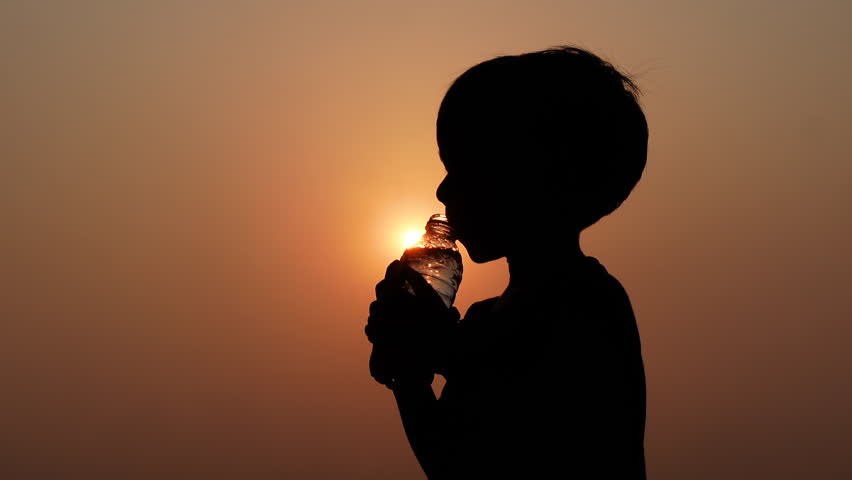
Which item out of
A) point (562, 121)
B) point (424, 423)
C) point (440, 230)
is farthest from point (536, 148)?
point (440, 230)

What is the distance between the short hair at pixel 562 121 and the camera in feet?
3.29

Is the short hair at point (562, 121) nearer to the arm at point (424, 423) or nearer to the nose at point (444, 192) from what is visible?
the nose at point (444, 192)

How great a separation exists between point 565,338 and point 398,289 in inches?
10.1

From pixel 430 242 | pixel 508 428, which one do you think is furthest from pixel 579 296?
pixel 430 242

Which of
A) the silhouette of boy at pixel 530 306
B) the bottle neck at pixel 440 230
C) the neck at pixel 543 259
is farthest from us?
the bottle neck at pixel 440 230

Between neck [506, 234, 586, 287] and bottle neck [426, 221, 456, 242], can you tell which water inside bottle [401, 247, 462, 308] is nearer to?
bottle neck [426, 221, 456, 242]

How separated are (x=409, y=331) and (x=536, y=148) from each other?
0.27 m

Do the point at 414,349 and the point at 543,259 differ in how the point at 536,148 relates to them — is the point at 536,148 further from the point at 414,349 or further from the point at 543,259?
the point at 414,349

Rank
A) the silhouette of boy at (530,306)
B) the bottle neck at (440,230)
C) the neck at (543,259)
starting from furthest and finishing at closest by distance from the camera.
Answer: the bottle neck at (440,230) → the neck at (543,259) → the silhouette of boy at (530,306)

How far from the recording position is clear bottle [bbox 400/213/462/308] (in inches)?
58.3

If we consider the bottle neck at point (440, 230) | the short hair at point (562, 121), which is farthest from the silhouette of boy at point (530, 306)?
the bottle neck at point (440, 230)

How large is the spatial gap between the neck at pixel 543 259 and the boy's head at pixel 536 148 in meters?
0.01

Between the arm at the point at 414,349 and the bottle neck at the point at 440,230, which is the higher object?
the bottle neck at the point at 440,230

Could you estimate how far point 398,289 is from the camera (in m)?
1.08
